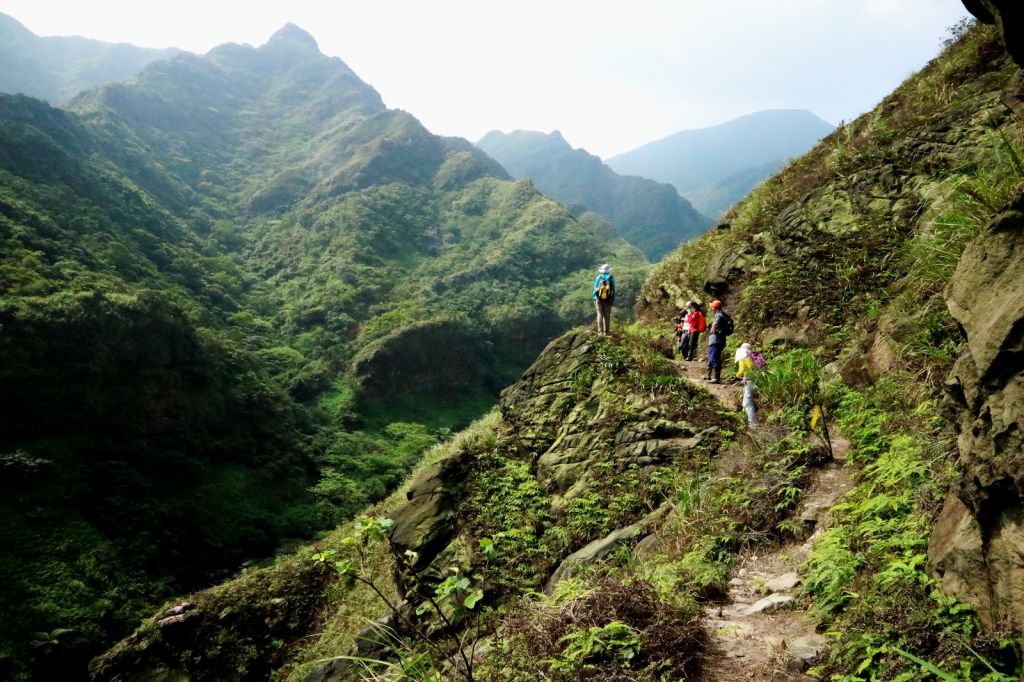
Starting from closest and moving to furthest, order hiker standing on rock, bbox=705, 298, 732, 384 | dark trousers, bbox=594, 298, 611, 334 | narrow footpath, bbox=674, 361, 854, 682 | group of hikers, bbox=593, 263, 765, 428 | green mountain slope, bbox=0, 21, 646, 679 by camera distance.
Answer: narrow footpath, bbox=674, 361, 854, 682 < group of hikers, bbox=593, 263, 765, 428 < hiker standing on rock, bbox=705, 298, 732, 384 < dark trousers, bbox=594, 298, 611, 334 < green mountain slope, bbox=0, 21, 646, 679

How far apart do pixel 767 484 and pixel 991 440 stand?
329cm

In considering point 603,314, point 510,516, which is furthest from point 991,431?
point 603,314

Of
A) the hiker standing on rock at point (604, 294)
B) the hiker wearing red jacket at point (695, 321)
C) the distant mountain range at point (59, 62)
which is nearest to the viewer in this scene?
the hiker wearing red jacket at point (695, 321)

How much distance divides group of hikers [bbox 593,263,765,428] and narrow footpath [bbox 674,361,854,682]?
75.7 inches

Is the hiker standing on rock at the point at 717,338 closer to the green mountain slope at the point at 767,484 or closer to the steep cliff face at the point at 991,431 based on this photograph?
the green mountain slope at the point at 767,484

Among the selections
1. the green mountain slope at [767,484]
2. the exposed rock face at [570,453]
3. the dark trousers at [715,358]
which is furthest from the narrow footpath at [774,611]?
the dark trousers at [715,358]

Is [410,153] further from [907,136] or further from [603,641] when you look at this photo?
[603,641]

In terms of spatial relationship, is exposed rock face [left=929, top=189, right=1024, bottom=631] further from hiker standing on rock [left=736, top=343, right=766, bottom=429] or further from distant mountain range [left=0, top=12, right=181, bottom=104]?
distant mountain range [left=0, top=12, right=181, bottom=104]

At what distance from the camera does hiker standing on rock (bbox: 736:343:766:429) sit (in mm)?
8086

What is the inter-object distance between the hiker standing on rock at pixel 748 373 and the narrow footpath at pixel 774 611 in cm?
158

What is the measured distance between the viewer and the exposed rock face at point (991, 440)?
3002 millimetres

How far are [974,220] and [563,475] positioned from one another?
6548 millimetres

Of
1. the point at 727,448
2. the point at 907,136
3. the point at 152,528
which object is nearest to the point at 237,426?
the point at 152,528

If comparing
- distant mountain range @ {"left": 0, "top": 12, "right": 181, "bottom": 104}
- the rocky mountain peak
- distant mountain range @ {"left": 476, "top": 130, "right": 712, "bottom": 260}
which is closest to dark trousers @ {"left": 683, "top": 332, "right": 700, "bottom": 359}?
distant mountain range @ {"left": 476, "top": 130, "right": 712, "bottom": 260}
